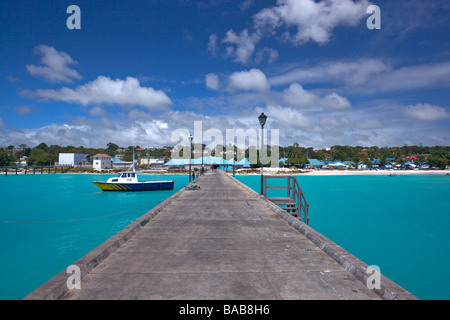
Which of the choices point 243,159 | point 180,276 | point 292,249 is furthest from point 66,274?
point 243,159

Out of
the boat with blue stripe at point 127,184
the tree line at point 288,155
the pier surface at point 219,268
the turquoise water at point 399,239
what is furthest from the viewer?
the tree line at point 288,155

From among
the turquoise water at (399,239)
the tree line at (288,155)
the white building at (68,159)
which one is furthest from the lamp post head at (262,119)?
the white building at (68,159)

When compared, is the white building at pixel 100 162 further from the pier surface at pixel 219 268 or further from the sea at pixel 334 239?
the pier surface at pixel 219 268

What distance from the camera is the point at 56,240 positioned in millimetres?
14852

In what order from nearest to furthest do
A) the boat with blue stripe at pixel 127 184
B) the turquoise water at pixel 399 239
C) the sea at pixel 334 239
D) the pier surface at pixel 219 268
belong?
the pier surface at pixel 219 268, the sea at pixel 334 239, the turquoise water at pixel 399 239, the boat with blue stripe at pixel 127 184

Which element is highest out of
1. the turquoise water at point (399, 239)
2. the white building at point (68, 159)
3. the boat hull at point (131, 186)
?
the white building at point (68, 159)

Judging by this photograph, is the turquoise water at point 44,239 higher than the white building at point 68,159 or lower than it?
lower

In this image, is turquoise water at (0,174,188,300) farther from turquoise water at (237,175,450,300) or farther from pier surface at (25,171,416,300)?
turquoise water at (237,175,450,300)

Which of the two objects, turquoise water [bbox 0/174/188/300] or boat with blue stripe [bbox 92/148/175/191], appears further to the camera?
boat with blue stripe [bbox 92/148/175/191]

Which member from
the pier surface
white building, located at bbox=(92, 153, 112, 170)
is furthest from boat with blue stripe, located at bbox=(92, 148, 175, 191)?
white building, located at bbox=(92, 153, 112, 170)

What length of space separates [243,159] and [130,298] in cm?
10110

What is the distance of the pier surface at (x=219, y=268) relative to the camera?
4.03 meters

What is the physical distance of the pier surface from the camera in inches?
159

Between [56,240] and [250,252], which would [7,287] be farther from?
[250,252]
